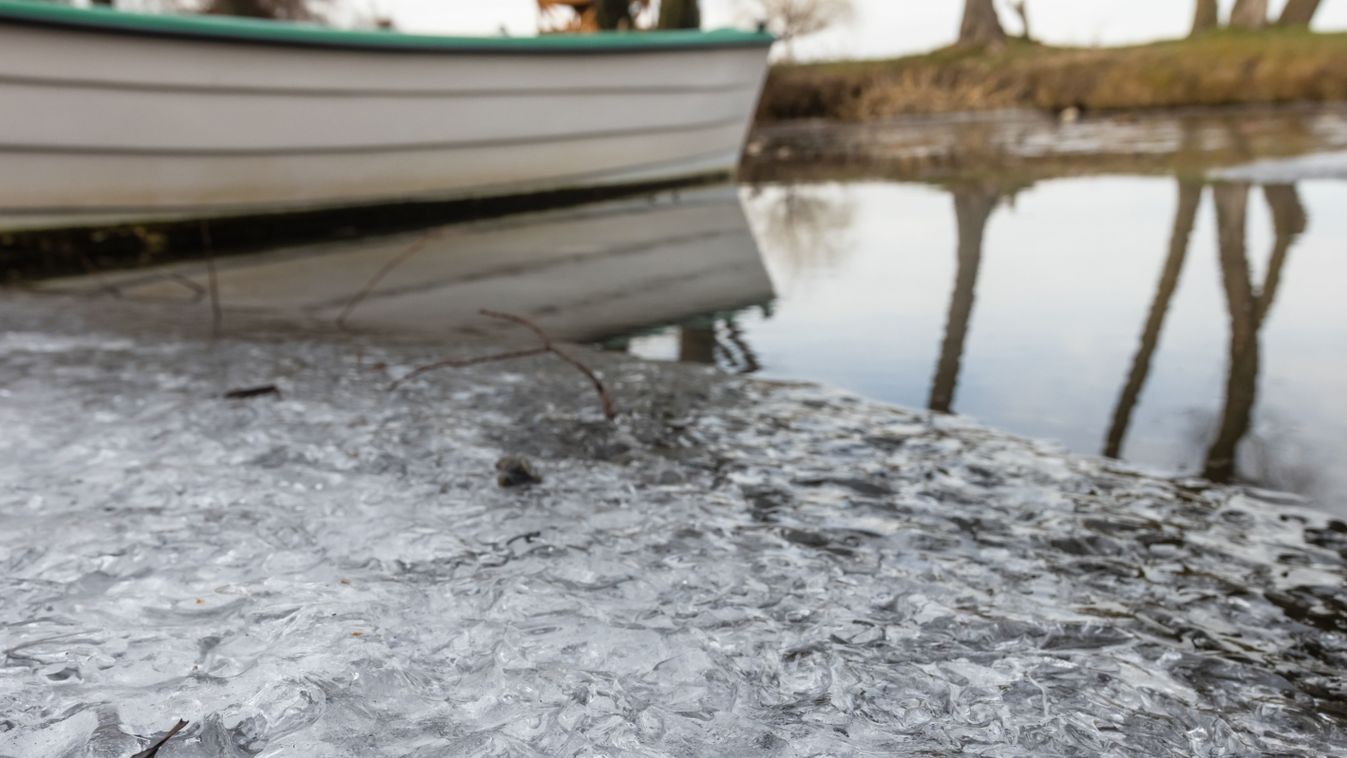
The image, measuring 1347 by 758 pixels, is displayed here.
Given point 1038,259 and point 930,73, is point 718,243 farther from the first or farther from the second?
point 930,73

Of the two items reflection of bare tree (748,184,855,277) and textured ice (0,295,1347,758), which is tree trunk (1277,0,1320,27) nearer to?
reflection of bare tree (748,184,855,277)

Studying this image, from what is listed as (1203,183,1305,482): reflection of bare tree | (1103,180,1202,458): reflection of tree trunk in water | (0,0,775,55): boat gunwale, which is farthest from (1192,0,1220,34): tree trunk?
(1103,180,1202,458): reflection of tree trunk in water

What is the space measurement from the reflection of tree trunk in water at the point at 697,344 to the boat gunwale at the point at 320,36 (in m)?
3.15

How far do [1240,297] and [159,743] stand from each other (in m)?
3.01

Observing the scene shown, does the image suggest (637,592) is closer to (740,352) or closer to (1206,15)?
(740,352)

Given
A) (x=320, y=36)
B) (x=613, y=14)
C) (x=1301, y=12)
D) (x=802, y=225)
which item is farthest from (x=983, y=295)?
(x=1301, y=12)

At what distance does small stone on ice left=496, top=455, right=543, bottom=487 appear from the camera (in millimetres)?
1500

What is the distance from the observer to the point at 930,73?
1652cm

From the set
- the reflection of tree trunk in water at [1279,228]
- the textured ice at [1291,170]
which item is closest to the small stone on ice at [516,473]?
the reflection of tree trunk in water at [1279,228]

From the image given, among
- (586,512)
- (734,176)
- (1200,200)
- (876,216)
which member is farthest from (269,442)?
(734,176)

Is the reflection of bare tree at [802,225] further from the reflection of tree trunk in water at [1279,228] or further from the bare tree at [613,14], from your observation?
the bare tree at [613,14]

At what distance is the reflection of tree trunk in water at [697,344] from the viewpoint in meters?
2.46

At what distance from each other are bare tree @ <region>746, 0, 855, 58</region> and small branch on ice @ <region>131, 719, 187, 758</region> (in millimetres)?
24756

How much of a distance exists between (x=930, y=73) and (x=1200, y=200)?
13.0 metres
